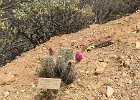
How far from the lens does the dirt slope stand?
19.5 ft

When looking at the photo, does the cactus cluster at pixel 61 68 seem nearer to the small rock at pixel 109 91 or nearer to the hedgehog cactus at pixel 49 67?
the hedgehog cactus at pixel 49 67

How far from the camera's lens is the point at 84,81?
613 cm

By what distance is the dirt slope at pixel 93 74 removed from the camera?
233 inches

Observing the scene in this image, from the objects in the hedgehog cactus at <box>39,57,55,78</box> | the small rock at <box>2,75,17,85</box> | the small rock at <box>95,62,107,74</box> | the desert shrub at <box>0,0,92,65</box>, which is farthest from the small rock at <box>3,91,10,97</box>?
the desert shrub at <box>0,0,92,65</box>

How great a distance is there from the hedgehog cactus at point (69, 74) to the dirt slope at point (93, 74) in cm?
9

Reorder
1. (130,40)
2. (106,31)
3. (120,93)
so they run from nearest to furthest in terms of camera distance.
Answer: (120,93) < (130,40) < (106,31)

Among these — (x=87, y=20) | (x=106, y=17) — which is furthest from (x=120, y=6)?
(x=87, y=20)

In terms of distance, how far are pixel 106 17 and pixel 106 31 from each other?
17.4 feet

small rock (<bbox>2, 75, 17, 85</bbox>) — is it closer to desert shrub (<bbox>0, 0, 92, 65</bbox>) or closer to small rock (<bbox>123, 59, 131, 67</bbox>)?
small rock (<bbox>123, 59, 131, 67</bbox>)

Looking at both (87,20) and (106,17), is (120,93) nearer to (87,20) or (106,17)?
(87,20)

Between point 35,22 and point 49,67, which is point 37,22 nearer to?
point 35,22

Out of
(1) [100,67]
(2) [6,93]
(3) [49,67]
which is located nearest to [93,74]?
(1) [100,67]

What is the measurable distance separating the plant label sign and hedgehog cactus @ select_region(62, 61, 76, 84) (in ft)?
0.85

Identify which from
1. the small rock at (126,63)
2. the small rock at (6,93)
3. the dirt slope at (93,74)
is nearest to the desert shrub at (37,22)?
the dirt slope at (93,74)
